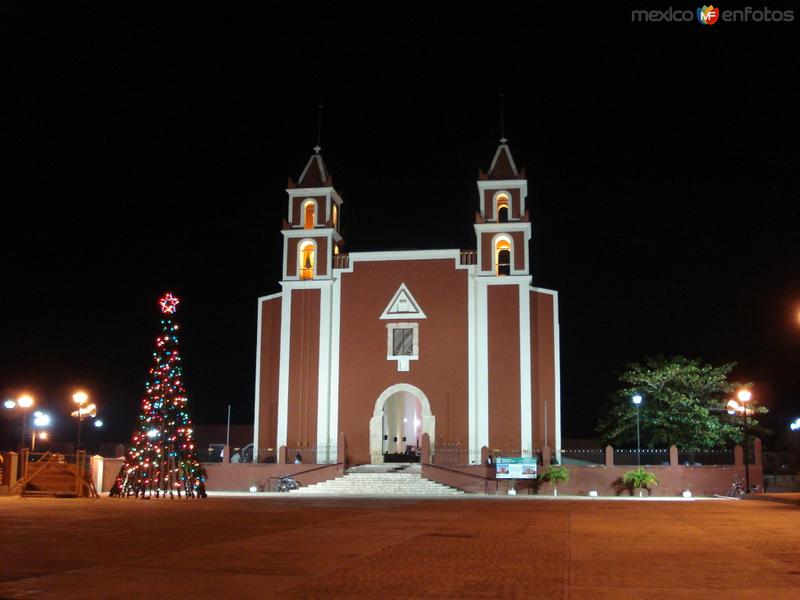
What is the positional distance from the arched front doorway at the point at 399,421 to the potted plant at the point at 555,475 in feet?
18.2

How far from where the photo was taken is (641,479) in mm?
31547

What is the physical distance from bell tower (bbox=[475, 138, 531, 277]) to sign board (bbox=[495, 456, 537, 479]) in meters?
8.90

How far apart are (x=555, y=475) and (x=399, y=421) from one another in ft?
32.5

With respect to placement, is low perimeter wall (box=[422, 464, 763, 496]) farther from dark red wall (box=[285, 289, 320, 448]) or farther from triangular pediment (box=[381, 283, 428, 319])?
dark red wall (box=[285, 289, 320, 448])

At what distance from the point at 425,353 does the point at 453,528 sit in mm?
23654

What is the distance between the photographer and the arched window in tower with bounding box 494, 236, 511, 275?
3784 cm

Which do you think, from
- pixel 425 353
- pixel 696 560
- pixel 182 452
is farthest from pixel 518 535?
pixel 425 353

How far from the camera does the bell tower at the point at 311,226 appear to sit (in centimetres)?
3900

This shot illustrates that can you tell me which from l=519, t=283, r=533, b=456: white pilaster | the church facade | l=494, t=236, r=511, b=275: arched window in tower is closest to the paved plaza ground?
l=519, t=283, r=533, b=456: white pilaster

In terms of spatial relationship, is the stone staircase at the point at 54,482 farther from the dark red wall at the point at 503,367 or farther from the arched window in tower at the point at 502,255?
the arched window in tower at the point at 502,255

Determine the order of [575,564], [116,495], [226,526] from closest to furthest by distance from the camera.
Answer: [575,564]
[226,526]
[116,495]

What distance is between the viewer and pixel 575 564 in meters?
8.89

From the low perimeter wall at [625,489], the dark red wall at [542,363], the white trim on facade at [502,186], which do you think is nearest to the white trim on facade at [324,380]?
the low perimeter wall at [625,489]

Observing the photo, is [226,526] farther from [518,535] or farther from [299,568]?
[299,568]
